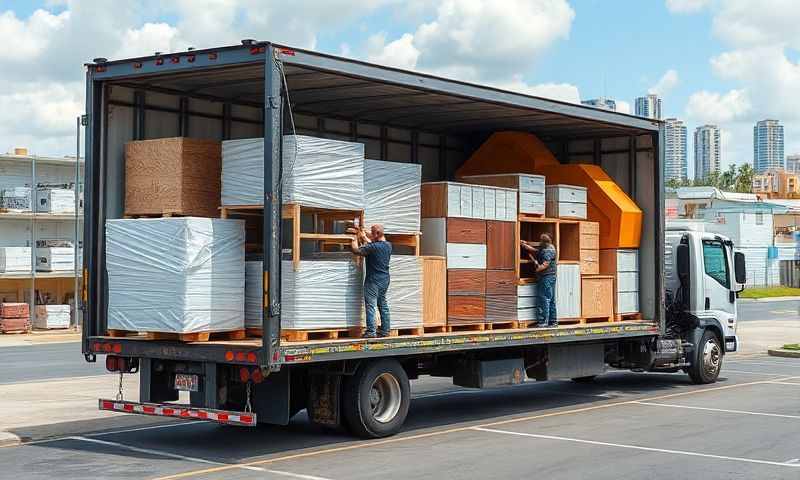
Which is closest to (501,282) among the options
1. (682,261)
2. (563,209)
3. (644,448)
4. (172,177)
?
(563,209)

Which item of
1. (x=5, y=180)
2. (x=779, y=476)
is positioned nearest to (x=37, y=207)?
(x=5, y=180)

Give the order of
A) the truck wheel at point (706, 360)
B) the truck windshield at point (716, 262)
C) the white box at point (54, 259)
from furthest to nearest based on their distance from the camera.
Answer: the white box at point (54, 259), the truck windshield at point (716, 262), the truck wheel at point (706, 360)

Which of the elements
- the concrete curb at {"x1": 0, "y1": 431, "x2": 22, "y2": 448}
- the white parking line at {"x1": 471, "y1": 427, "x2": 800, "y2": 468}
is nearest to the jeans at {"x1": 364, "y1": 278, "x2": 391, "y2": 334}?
the white parking line at {"x1": 471, "y1": 427, "x2": 800, "y2": 468}

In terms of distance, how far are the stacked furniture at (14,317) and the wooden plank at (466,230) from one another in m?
24.2

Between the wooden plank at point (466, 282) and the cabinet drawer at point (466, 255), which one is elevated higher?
the cabinet drawer at point (466, 255)

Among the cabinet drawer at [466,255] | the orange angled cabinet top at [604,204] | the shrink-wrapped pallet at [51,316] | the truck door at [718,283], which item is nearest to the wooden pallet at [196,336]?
the cabinet drawer at [466,255]

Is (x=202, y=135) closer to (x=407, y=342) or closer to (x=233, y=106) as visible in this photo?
(x=233, y=106)

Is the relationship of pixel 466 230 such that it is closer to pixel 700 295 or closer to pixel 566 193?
pixel 566 193

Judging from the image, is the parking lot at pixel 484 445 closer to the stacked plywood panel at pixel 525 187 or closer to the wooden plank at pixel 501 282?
the wooden plank at pixel 501 282

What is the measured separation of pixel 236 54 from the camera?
10.6 meters

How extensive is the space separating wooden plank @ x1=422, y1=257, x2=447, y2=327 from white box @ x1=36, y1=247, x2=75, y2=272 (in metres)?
24.9

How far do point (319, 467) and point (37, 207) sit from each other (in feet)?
91.5

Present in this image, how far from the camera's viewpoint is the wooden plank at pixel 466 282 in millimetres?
12898

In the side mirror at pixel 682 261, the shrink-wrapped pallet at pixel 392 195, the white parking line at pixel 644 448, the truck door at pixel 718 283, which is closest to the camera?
the white parking line at pixel 644 448
